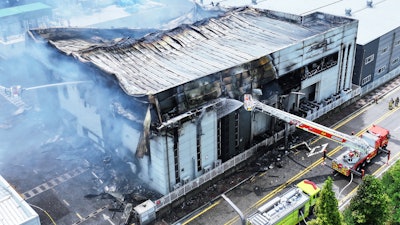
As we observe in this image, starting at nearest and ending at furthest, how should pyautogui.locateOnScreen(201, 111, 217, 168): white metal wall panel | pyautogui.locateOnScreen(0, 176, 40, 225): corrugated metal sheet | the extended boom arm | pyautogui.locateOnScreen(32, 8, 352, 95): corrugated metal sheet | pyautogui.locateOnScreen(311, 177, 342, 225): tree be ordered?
pyautogui.locateOnScreen(0, 176, 40, 225): corrugated metal sheet → pyautogui.locateOnScreen(311, 177, 342, 225): tree → the extended boom arm → pyautogui.locateOnScreen(201, 111, 217, 168): white metal wall panel → pyautogui.locateOnScreen(32, 8, 352, 95): corrugated metal sheet

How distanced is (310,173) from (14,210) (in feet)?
75.1

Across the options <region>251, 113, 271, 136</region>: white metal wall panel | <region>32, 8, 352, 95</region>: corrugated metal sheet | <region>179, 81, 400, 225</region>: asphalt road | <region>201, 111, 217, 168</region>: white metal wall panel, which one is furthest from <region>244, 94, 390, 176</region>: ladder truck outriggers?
<region>32, 8, 352, 95</region>: corrugated metal sheet

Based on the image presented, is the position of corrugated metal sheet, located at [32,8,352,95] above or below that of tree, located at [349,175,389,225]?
above

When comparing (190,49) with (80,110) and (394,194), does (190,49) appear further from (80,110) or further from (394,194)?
(394,194)

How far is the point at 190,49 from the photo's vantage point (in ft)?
139

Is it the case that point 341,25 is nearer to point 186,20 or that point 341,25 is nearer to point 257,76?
point 257,76

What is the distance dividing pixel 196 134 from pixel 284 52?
1130cm

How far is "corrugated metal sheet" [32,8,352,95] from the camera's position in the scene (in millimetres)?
37125

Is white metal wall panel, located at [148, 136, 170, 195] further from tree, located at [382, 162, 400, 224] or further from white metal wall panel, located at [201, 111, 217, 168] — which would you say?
tree, located at [382, 162, 400, 224]

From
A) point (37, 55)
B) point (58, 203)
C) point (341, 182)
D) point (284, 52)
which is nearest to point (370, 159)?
point (341, 182)

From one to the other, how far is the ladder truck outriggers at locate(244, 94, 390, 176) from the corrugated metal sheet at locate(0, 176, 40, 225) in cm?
1859

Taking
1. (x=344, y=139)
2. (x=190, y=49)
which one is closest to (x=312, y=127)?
(x=344, y=139)

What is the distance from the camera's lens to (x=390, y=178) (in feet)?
105

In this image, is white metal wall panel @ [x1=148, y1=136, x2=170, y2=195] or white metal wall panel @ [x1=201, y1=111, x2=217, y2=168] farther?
white metal wall panel @ [x1=201, y1=111, x2=217, y2=168]
